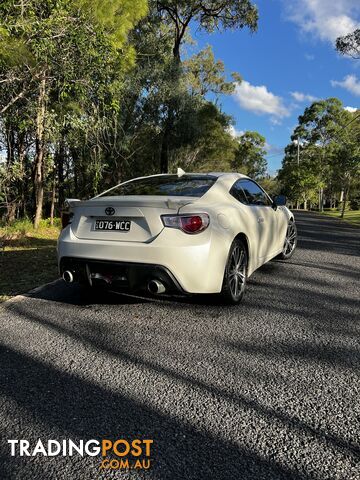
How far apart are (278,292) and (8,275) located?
3866mm

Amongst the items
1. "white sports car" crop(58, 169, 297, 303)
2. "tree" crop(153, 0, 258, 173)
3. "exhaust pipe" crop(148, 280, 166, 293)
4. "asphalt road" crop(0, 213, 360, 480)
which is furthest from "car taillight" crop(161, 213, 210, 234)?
"tree" crop(153, 0, 258, 173)

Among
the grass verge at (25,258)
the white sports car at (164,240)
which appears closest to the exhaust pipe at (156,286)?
the white sports car at (164,240)

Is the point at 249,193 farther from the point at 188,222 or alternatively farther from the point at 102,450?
the point at 102,450

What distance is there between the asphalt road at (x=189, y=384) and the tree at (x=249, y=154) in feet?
162

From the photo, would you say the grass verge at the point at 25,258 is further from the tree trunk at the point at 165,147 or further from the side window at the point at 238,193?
the tree trunk at the point at 165,147

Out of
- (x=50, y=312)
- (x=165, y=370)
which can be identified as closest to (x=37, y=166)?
(x=50, y=312)

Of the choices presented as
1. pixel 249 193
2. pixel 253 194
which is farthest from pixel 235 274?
pixel 253 194

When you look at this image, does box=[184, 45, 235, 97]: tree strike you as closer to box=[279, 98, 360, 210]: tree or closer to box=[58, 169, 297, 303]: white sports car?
box=[279, 98, 360, 210]: tree

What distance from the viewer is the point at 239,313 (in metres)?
3.70

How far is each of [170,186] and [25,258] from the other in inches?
150

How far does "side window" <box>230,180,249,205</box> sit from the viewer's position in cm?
425

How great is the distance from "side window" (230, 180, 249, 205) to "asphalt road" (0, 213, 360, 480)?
121cm

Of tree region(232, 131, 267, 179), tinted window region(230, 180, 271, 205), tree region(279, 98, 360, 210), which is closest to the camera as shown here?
tinted window region(230, 180, 271, 205)

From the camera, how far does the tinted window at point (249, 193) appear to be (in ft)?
14.3
